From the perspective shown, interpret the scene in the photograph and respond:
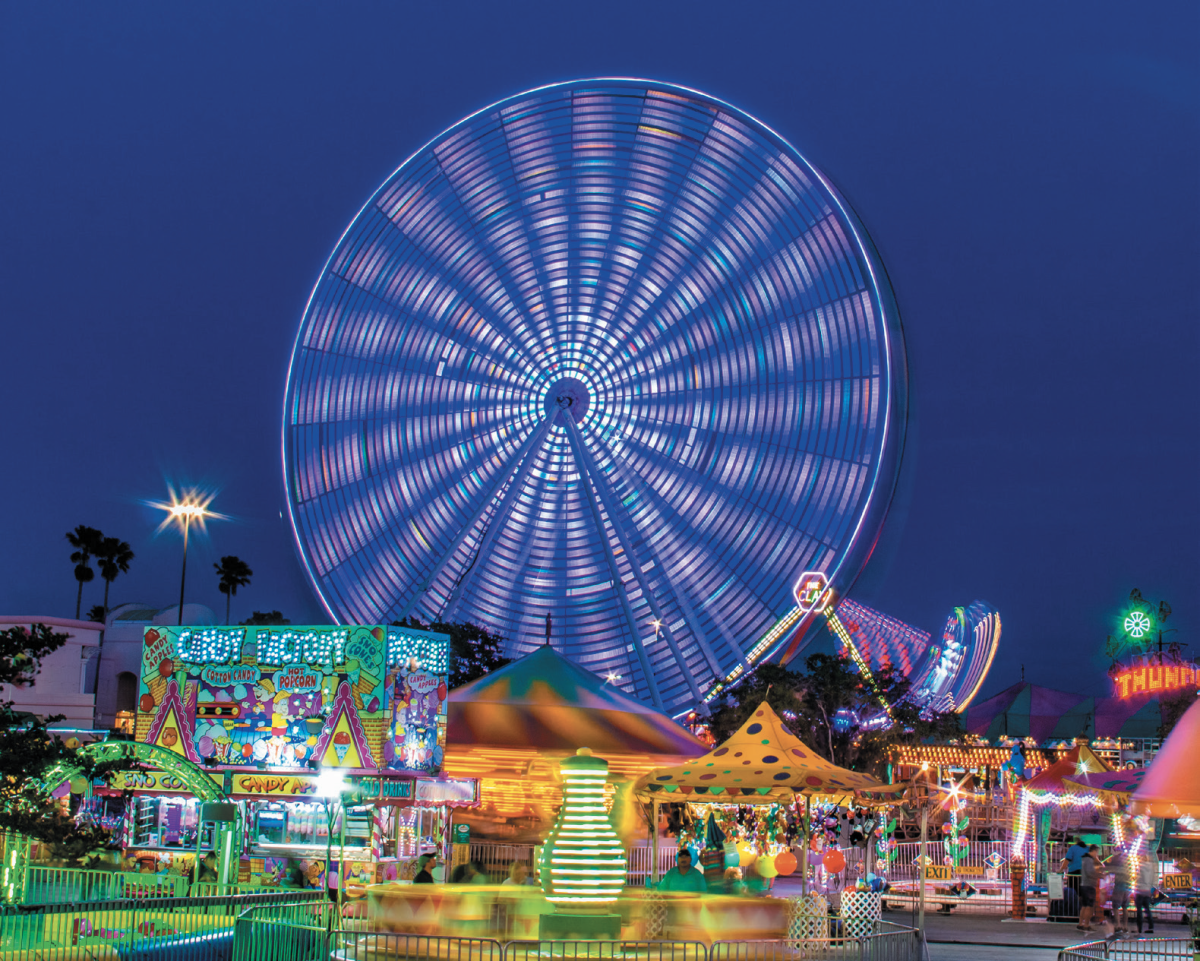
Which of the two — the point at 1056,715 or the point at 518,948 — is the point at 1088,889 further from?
the point at 1056,715

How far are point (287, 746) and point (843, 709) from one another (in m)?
17.9

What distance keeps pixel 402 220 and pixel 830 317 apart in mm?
13053

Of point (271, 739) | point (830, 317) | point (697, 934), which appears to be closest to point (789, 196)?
point (830, 317)

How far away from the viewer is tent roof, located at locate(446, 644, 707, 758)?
26516 millimetres

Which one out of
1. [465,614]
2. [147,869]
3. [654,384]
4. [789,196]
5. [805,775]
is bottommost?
[147,869]

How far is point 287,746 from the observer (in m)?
22.0

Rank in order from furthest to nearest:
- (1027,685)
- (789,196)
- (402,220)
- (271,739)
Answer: (1027,685), (402,220), (789,196), (271,739)

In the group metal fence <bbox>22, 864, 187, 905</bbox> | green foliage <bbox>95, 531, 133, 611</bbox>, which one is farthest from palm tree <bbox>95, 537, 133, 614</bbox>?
metal fence <bbox>22, 864, 187, 905</bbox>

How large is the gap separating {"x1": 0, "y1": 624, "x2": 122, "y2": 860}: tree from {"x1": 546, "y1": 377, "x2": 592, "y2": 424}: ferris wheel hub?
70.4ft

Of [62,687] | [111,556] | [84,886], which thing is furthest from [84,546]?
[84,886]

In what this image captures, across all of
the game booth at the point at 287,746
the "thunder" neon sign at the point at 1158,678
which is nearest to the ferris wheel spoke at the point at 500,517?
the game booth at the point at 287,746

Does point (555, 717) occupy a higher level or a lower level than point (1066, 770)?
higher

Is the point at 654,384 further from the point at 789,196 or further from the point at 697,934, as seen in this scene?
the point at 697,934

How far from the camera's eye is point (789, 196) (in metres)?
Result: 32.3
